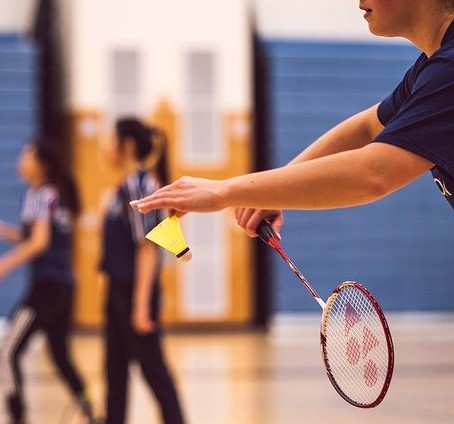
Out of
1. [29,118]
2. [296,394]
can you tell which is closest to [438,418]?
[296,394]

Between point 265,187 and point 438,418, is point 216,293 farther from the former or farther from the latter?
point 265,187

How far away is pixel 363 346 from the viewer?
2293 millimetres

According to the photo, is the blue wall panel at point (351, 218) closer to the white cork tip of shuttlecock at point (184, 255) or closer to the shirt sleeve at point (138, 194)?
the shirt sleeve at point (138, 194)

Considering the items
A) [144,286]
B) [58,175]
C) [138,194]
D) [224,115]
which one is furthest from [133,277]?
[224,115]

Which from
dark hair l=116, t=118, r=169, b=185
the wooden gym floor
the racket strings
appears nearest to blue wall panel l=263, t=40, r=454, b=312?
the wooden gym floor

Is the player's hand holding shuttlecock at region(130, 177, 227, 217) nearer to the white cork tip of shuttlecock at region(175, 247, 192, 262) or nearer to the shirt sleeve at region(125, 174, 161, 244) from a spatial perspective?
the white cork tip of shuttlecock at region(175, 247, 192, 262)

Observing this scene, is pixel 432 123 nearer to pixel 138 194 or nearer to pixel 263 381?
pixel 138 194

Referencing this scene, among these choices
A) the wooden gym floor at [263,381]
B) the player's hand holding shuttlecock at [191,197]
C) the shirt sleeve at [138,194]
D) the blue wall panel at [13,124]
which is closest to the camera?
the player's hand holding shuttlecock at [191,197]

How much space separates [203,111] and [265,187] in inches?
419

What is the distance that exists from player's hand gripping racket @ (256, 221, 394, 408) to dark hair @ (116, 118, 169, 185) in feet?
10.0

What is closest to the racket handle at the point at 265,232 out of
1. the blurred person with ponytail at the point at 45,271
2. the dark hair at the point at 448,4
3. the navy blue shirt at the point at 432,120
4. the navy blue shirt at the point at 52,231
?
the navy blue shirt at the point at 432,120

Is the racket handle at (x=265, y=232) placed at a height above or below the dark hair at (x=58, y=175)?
below

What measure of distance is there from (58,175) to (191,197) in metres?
4.57

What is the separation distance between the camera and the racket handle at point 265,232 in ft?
8.30
